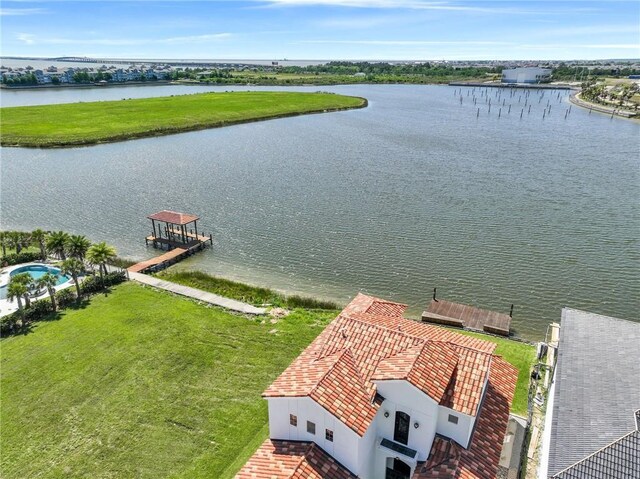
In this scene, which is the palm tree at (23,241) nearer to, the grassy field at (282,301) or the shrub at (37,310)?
the shrub at (37,310)

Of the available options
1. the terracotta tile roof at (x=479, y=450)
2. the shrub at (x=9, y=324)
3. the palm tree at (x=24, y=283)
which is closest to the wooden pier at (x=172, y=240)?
the palm tree at (x=24, y=283)

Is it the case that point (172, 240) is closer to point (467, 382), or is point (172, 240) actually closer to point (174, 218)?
point (174, 218)

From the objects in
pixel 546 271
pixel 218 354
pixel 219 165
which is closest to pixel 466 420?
pixel 218 354

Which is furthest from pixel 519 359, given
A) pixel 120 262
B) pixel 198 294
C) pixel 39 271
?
pixel 39 271

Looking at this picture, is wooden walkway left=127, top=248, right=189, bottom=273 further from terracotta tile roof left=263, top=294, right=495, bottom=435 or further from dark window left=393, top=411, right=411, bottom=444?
dark window left=393, top=411, right=411, bottom=444

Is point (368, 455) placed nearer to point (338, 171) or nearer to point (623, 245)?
point (623, 245)

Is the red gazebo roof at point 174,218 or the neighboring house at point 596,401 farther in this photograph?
the red gazebo roof at point 174,218

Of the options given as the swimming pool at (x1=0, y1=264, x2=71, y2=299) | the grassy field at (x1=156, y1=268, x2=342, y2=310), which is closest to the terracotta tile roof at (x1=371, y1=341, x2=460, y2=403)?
the grassy field at (x1=156, y1=268, x2=342, y2=310)
